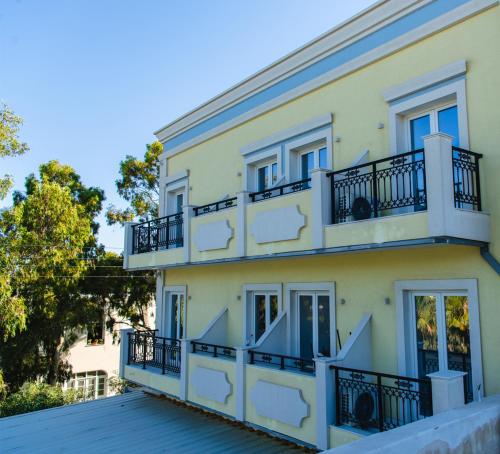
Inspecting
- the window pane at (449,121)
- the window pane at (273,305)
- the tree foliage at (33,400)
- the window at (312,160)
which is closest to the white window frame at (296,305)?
the window pane at (273,305)

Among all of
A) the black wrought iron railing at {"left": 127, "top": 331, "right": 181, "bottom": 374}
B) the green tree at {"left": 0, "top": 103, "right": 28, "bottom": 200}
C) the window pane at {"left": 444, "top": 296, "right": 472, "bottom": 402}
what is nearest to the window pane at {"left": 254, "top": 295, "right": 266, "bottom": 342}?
the black wrought iron railing at {"left": 127, "top": 331, "right": 181, "bottom": 374}

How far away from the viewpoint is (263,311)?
1080 centimetres

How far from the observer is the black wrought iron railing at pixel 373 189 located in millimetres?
6957

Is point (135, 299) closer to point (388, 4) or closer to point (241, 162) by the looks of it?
point (241, 162)

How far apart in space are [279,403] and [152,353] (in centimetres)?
589

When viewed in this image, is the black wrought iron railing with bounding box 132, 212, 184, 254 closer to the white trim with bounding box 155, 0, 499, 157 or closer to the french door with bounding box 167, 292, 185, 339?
the french door with bounding box 167, 292, 185, 339

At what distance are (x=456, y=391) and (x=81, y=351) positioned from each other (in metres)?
27.2

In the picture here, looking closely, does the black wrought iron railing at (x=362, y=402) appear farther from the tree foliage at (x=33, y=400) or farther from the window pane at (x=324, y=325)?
the tree foliage at (x=33, y=400)

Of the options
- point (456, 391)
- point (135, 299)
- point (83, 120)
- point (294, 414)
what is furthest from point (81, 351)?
point (456, 391)

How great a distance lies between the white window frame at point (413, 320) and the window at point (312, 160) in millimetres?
3418

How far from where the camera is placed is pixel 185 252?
1141cm

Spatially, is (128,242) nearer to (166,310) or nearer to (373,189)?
(166,310)

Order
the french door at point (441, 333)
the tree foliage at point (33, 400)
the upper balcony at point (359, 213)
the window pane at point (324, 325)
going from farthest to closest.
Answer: the tree foliage at point (33, 400) → the window pane at point (324, 325) → the french door at point (441, 333) → the upper balcony at point (359, 213)

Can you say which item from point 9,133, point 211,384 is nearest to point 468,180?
point 211,384
